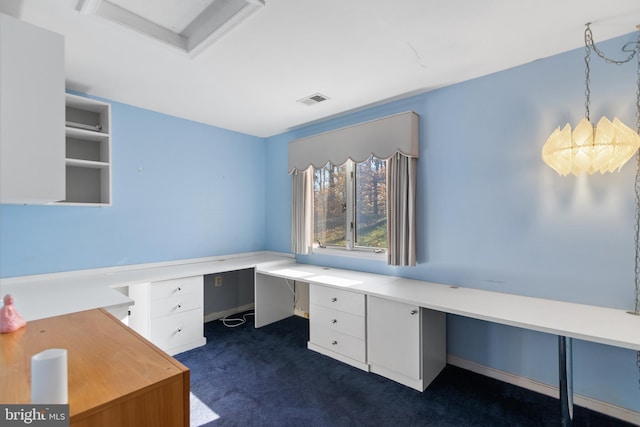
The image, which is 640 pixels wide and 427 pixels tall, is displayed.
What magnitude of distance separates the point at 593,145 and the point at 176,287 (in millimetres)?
3274

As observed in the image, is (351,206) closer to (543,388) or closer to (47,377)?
(543,388)

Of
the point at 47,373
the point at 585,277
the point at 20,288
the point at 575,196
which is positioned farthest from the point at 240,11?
the point at 585,277

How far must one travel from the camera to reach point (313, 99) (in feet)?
9.21

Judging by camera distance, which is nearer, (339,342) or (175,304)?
(339,342)

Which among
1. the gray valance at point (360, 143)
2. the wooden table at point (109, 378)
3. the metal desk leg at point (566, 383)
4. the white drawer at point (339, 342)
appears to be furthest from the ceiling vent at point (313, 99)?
the metal desk leg at point (566, 383)

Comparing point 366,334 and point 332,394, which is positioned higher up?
point 366,334

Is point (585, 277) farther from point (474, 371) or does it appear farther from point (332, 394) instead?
point (332, 394)

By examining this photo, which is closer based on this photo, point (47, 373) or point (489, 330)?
point (47, 373)

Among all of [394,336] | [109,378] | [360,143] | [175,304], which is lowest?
[394,336]

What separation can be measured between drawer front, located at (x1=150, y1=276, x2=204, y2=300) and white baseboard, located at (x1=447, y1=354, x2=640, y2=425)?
2388 mm

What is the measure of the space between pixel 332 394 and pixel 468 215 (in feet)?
5.69

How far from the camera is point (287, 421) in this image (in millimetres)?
1896

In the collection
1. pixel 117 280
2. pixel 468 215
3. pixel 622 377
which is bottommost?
pixel 622 377

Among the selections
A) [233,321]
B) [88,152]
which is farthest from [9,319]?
[233,321]
